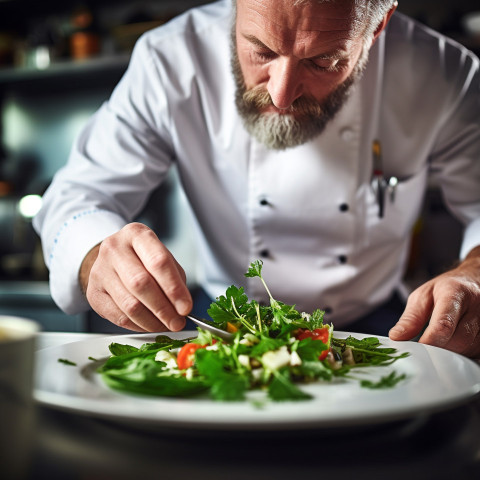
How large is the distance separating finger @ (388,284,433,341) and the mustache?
536 millimetres

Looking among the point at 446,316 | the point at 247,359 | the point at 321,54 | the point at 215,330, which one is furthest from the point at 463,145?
the point at 247,359

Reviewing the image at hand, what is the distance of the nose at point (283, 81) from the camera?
1140 millimetres

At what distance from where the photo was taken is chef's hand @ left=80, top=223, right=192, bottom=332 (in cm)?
96

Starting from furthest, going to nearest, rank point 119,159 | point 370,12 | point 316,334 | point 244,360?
1. point 119,159
2. point 370,12
3. point 316,334
4. point 244,360

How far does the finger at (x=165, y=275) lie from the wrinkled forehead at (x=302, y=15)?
1.67 feet

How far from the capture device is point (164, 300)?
970mm

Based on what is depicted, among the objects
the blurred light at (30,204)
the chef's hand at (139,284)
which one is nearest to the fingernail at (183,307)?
the chef's hand at (139,284)

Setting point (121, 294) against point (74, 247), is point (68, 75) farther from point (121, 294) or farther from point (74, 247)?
point (121, 294)

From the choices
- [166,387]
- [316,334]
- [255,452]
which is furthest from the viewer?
[316,334]

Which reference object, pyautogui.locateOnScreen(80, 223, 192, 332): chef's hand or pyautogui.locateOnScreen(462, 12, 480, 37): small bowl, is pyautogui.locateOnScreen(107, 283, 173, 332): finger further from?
pyautogui.locateOnScreen(462, 12, 480, 37): small bowl

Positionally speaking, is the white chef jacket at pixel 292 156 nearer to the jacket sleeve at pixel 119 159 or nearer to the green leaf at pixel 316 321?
the jacket sleeve at pixel 119 159

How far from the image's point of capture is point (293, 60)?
1136 mm

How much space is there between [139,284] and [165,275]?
0.05 m

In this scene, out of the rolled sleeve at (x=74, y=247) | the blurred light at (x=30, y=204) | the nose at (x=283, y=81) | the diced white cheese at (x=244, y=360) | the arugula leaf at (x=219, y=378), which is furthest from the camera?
the blurred light at (x=30, y=204)
